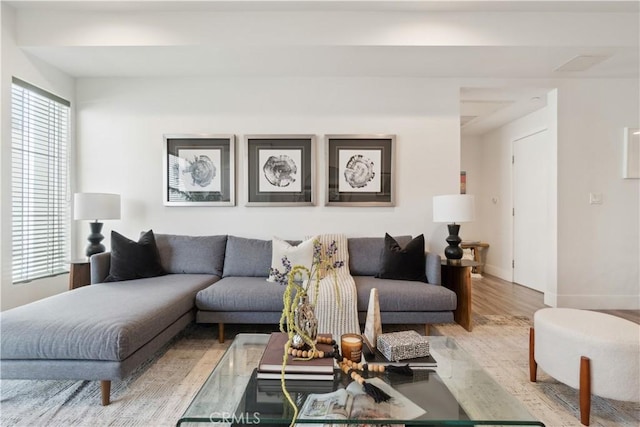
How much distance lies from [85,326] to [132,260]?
121 cm

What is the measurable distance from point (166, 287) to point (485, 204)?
4936 mm

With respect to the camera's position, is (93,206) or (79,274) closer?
(79,274)

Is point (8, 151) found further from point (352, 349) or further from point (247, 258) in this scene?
point (352, 349)

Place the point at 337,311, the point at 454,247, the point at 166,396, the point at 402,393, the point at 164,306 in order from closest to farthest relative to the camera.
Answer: the point at 402,393 → the point at 166,396 → the point at 164,306 → the point at 337,311 → the point at 454,247

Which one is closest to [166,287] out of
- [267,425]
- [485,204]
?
[267,425]

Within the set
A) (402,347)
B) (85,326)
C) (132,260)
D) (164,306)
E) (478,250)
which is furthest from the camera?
(478,250)

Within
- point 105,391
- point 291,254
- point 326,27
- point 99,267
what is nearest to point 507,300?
point 291,254

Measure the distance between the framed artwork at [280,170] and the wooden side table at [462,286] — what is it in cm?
152

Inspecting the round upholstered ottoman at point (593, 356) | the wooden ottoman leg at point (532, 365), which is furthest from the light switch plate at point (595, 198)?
the wooden ottoman leg at point (532, 365)

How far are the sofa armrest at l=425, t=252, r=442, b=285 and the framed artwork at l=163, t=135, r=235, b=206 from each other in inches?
80.1

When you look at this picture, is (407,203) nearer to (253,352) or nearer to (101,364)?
(253,352)

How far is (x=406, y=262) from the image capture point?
112 inches

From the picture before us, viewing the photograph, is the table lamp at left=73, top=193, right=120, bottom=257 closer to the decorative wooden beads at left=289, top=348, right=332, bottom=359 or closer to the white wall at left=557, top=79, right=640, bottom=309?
the decorative wooden beads at left=289, top=348, right=332, bottom=359

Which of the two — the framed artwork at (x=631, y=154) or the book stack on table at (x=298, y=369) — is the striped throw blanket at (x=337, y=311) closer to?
the book stack on table at (x=298, y=369)
